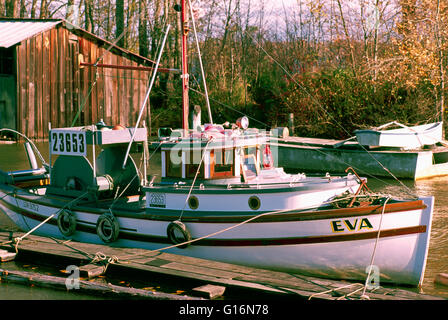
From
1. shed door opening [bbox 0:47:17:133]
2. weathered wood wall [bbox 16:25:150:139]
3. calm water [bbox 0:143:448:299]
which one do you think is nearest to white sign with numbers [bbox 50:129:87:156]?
calm water [bbox 0:143:448:299]

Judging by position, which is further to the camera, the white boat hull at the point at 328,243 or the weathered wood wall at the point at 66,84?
the weathered wood wall at the point at 66,84

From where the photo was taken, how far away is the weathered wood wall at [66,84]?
95.7ft

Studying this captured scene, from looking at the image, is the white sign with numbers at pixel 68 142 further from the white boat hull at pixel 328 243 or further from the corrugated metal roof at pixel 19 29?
the corrugated metal roof at pixel 19 29

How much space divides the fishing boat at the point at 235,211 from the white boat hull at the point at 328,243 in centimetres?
2

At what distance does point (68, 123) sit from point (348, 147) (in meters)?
15.5

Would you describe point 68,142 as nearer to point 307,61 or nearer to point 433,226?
point 433,226

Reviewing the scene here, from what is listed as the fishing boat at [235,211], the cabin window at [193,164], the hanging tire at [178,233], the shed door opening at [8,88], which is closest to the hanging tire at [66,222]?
the fishing boat at [235,211]

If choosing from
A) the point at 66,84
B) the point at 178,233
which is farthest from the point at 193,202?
the point at 66,84

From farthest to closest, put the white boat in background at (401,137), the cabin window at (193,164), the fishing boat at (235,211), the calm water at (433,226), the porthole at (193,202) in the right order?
the white boat in background at (401,137), the cabin window at (193,164), the porthole at (193,202), the fishing boat at (235,211), the calm water at (433,226)

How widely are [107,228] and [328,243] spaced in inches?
182

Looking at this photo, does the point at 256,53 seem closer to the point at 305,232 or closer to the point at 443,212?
the point at 443,212

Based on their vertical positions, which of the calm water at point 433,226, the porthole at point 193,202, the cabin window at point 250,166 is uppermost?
the cabin window at point 250,166

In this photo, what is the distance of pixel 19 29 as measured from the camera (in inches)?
1212
